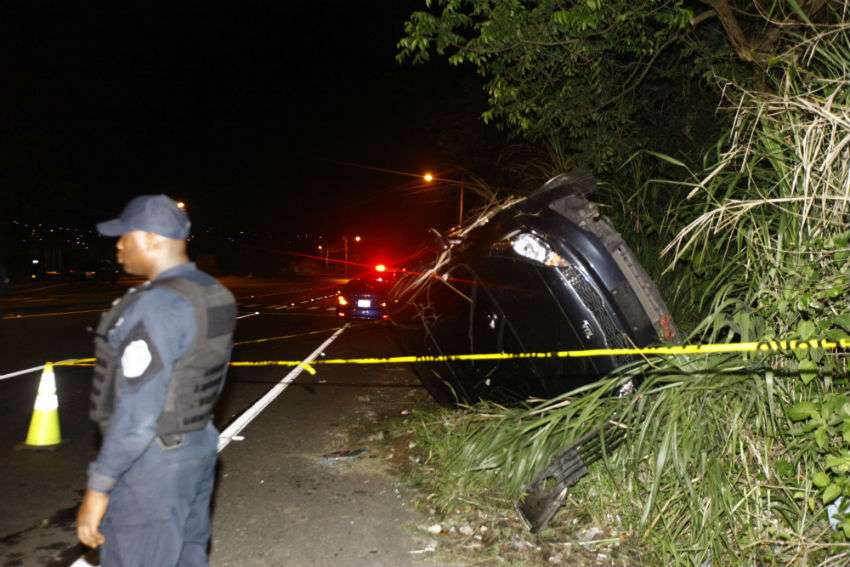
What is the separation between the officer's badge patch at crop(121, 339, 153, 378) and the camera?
241 cm

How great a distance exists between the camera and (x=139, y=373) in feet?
7.91

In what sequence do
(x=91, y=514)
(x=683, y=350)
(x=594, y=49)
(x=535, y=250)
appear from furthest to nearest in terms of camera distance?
1. (x=594, y=49)
2. (x=535, y=250)
3. (x=683, y=350)
4. (x=91, y=514)

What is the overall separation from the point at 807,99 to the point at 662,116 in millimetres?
7535

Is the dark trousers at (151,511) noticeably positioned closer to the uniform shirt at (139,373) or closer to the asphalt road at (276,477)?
the uniform shirt at (139,373)

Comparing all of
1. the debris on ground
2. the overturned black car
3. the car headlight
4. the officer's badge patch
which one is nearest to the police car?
the debris on ground

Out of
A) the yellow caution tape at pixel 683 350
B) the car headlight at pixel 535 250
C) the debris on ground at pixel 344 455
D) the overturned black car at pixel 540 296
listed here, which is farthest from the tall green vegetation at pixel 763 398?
the debris on ground at pixel 344 455

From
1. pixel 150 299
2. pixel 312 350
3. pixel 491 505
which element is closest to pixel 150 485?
pixel 150 299

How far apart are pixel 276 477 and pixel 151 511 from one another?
324 centimetres

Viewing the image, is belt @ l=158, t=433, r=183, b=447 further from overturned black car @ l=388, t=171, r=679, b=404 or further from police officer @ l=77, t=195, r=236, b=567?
overturned black car @ l=388, t=171, r=679, b=404

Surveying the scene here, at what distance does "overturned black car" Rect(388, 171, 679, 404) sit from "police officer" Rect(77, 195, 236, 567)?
276 cm

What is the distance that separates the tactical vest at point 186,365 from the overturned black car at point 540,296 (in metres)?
2.81

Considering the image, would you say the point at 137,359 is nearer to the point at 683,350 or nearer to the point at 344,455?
the point at 683,350

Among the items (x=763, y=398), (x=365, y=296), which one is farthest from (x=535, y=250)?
(x=365, y=296)

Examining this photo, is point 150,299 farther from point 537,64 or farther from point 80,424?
point 537,64
